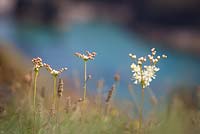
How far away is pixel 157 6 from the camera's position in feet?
161

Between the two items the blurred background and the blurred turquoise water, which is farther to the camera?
the blurred background

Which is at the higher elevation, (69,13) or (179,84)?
(69,13)

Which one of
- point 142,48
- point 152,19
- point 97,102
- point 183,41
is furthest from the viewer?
point 152,19

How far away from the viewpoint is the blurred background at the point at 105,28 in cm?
3219

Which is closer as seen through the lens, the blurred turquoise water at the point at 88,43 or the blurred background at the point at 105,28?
the blurred turquoise water at the point at 88,43

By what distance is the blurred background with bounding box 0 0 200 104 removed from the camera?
3219 centimetres

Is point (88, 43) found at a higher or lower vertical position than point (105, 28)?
lower

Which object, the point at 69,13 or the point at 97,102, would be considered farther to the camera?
the point at 69,13

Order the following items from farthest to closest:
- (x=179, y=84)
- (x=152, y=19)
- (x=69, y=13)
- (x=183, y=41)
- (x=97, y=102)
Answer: (x=69, y=13), (x=152, y=19), (x=183, y=41), (x=179, y=84), (x=97, y=102)

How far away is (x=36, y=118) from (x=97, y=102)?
972mm

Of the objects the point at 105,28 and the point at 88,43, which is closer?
the point at 88,43

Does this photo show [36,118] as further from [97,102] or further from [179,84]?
[179,84]

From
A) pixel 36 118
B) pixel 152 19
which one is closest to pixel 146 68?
pixel 36 118

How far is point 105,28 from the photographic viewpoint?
4400 centimetres
